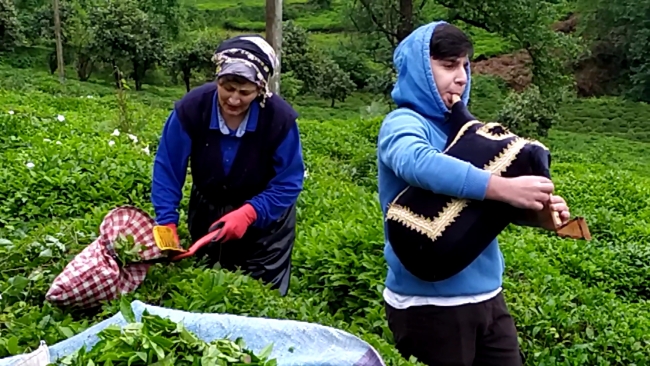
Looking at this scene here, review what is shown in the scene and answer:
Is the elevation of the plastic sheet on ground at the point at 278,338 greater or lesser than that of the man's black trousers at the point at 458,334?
greater

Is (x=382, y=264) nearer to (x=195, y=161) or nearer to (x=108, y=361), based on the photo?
(x=195, y=161)

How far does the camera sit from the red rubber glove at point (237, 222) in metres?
3.09

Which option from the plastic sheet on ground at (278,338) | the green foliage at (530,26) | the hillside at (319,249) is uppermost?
the plastic sheet on ground at (278,338)

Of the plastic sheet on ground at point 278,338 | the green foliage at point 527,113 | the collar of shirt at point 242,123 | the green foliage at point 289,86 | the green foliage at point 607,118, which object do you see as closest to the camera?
the plastic sheet on ground at point 278,338

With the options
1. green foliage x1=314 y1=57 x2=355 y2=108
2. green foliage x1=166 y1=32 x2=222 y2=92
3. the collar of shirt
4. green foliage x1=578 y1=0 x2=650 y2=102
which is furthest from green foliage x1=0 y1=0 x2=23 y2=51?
the collar of shirt

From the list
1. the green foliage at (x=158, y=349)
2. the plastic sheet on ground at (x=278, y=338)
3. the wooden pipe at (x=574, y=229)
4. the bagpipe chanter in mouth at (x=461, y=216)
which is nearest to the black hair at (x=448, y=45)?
the bagpipe chanter in mouth at (x=461, y=216)

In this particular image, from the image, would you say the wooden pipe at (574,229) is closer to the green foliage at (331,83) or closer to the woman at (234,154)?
the woman at (234,154)

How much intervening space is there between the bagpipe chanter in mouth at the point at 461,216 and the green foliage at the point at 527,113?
1860 centimetres

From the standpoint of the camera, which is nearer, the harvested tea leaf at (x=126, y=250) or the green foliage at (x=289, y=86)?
the harvested tea leaf at (x=126, y=250)

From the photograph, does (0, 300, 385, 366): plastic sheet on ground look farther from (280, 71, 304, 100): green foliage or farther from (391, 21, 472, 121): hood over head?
(280, 71, 304, 100): green foliage

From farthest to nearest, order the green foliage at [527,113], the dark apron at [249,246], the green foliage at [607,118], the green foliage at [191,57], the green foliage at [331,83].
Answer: the green foliage at [331,83]
the green foliage at [191,57]
the green foliage at [607,118]
the green foliage at [527,113]
the dark apron at [249,246]

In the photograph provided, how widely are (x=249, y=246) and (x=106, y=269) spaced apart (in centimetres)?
73

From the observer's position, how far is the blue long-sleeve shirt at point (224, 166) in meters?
3.18

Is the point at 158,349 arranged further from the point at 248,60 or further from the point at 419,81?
the point at 248,60
